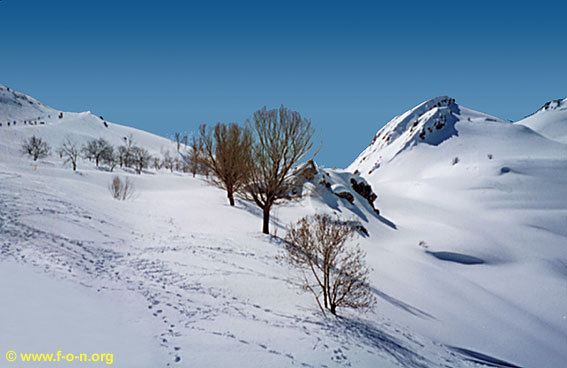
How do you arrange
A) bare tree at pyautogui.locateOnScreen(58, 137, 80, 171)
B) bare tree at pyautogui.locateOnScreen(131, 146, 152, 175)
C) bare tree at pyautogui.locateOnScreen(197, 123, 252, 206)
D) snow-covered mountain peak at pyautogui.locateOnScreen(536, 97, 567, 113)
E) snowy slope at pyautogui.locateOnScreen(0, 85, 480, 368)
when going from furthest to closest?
snow-covered mountain peak at pyautogui.locateOnScreen(536, 97, 567, 113)
bare tree at pyautogui.locateOnScreen(131, 146, 152, 175)
bare tree at pyautogui.locateOnScreen(58, 137, 80, 171)
bare tree at pyautogui.locateOnScreen(197, 123, 252, 206)
snowy slope at pyautogui.locateOnScreen(0, 85, 480, 368)

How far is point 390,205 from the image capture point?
122 feet

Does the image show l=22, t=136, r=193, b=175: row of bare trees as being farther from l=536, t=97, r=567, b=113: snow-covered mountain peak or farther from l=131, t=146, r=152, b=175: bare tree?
l=536, t=97, r=567, b=113: snow-covered mountain peak

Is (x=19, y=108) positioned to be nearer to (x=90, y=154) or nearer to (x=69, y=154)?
(x=90, y=154)

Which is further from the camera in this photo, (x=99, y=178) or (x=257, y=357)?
(x=99, y=178)

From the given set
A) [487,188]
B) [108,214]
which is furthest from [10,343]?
[487,188]

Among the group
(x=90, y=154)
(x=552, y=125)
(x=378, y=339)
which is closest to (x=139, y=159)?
(x=90, y=154)

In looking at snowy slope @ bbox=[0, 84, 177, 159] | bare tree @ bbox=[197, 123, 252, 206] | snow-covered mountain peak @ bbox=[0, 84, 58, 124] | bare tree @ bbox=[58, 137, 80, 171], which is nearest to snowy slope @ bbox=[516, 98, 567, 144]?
bare tree @ bbox=[197, 123, 252, 206]

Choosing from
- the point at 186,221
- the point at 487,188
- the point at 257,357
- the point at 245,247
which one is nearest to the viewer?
the point at 257,357

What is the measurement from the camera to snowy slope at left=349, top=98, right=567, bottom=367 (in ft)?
34.1

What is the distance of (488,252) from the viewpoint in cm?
2098

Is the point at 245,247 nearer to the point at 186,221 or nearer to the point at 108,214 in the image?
the point at 186,221

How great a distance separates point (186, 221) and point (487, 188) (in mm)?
49860

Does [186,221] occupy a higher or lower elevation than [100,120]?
lower

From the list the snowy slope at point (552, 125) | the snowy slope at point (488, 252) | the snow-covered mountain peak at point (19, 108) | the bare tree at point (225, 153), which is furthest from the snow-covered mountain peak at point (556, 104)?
the snow-covered mountain peak at point (19, 108)
